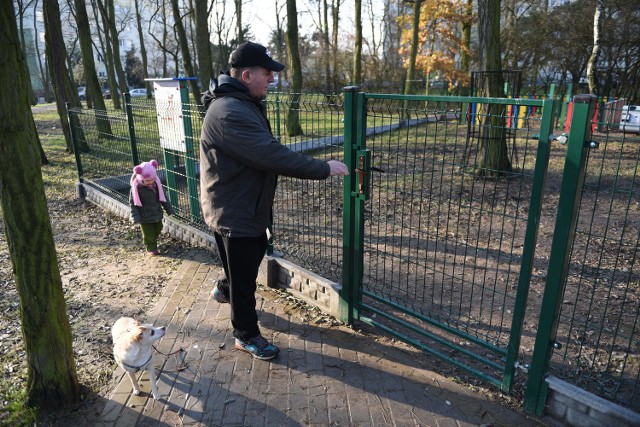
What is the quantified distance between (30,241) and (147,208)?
2909 mm

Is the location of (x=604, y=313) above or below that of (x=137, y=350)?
above

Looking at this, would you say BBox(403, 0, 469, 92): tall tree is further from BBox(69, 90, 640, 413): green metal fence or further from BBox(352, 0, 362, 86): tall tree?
BBox(69, 90, 640, 413): green metal fence

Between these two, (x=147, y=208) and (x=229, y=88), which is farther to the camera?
(x=147, y=208)

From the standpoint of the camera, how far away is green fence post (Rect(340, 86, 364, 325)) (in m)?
3.47

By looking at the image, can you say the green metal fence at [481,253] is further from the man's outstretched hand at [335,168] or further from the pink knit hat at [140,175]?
the pink knit hat at [140,175]

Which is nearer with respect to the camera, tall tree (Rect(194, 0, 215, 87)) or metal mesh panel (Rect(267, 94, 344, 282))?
metal mesh panel (Rect(267, 94, 344, 282))

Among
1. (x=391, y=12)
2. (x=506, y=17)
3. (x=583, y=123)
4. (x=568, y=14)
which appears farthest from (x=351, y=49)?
(x=583, y=123)

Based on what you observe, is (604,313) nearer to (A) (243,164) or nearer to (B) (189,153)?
(A) (243,164)

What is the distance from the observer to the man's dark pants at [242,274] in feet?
10.8

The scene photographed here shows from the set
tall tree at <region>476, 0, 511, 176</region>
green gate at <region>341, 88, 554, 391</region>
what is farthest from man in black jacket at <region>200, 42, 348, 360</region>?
tall tree at <region>476, 0, 511, 176</region>

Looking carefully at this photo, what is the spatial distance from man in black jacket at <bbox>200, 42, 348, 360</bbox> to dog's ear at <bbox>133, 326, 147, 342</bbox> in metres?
0.68

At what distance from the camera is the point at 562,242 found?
8.43 ft

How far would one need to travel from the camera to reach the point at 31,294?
2818mm

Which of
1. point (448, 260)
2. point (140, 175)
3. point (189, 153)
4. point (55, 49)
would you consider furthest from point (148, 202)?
point (55, 49)
